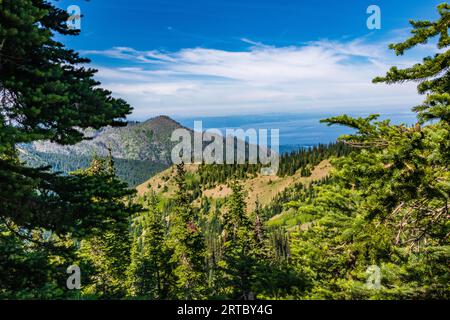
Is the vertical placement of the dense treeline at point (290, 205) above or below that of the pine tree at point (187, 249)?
above

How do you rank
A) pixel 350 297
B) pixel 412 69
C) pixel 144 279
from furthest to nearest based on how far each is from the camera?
1. pixel 144 279
2. pixel 350 297
3. pixel 412 69

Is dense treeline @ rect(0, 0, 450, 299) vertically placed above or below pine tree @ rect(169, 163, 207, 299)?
above

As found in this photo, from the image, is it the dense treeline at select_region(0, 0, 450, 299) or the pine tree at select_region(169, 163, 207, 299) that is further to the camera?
the pine tree at select_region(169, 163, 207, 299)

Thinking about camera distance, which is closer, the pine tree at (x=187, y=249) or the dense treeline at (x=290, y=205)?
the dense treeline at (x=290, y=205)

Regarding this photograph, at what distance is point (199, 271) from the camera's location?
40.7 m

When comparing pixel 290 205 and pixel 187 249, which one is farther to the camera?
pixel 187 249

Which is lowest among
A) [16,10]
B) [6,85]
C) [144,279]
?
[144,279]

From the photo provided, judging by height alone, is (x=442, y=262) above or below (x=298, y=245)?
above

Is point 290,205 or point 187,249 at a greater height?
point 290,205

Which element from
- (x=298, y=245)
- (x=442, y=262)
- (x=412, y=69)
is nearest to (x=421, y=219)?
(x=442, y=262)

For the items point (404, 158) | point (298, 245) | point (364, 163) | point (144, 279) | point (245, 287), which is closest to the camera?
point (404, 158)

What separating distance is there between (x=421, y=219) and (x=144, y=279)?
55798 millimetres
